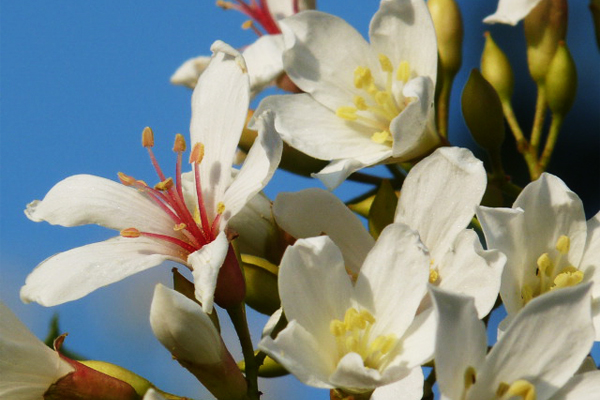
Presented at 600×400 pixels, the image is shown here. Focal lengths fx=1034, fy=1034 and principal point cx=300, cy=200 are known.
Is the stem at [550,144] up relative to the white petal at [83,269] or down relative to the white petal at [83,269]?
down

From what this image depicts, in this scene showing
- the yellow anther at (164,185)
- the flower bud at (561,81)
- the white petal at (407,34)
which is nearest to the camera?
the yellow anther at (164,185)

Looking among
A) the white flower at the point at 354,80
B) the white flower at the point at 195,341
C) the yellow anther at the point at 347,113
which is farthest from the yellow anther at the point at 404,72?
the white flower at the point at 195,341

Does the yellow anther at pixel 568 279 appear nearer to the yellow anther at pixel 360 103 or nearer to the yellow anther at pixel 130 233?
the yellow anther at pixel 360 103

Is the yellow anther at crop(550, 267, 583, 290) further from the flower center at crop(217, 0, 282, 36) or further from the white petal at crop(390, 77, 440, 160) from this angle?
the flower center at crop(217, 0, 282, 36)

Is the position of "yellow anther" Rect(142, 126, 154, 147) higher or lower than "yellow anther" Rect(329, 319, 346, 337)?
higher

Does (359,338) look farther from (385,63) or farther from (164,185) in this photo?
(385,63)

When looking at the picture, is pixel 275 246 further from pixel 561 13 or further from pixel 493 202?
pixel 561 13

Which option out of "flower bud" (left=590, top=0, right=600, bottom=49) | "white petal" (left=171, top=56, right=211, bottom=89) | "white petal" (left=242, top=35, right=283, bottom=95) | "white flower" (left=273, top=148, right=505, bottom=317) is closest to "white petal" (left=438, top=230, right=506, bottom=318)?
"white flower" (left=273, top=148, right=505, bottom=317)

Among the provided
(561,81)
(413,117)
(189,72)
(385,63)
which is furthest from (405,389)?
(189,72)
